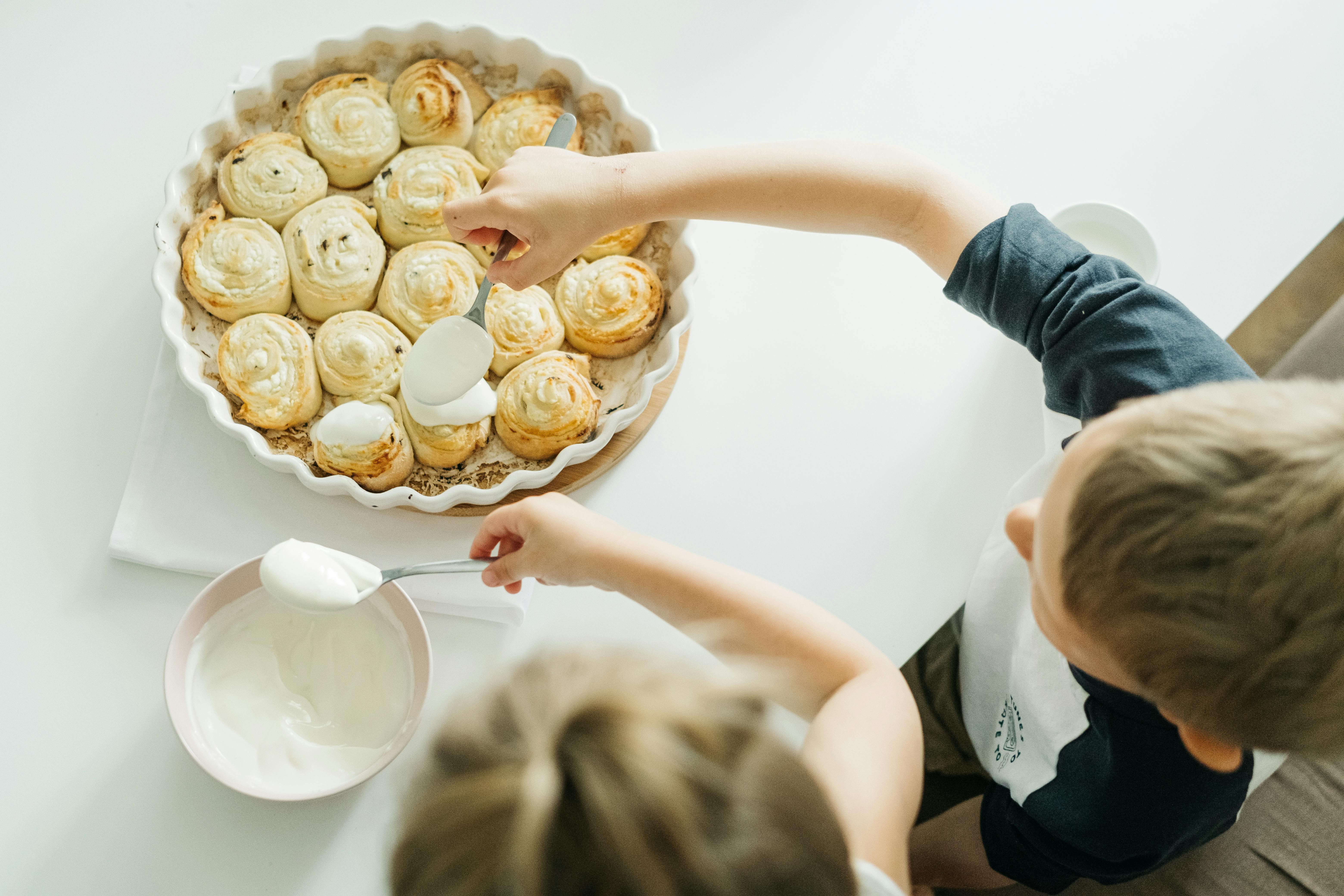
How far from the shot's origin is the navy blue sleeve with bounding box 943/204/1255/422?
69 centimetres

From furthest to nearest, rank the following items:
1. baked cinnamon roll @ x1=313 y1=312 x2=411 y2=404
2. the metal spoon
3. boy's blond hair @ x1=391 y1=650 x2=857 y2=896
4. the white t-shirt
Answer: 1. baked cinnamon roll @ x1=313 y1=312 x2=411 y2=404
2. the metal spoon
3. the white t-shirt
4. boy's blond hair @ x1=391 y1=650 x2=857 y2=896

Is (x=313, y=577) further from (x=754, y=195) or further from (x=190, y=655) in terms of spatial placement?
(x=754, y=195)

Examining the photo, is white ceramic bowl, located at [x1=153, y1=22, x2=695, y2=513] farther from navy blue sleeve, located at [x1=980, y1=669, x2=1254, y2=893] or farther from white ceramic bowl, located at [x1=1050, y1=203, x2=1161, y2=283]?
navy blue sleeve, located at [x1=980, y1=669, x2=1254, y2=893]

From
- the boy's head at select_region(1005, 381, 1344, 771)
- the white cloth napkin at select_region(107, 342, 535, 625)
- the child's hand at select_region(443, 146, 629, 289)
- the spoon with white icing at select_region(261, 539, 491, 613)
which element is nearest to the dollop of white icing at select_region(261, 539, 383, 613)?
the spoon with white icing at select_region(261, 539, 491, 613)

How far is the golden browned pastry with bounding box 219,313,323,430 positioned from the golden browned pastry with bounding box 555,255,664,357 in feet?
0.91

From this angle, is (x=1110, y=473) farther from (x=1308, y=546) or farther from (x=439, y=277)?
(x=439, y=277)

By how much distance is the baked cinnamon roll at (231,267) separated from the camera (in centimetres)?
84

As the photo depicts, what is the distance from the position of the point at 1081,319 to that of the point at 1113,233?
23 cm

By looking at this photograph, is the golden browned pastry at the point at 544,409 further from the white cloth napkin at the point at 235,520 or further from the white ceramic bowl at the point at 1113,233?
the white ceramic bowl at the point at 1113,233

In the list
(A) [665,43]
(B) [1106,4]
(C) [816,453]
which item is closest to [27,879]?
(C) [816,453]

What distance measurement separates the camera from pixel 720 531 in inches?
34.9

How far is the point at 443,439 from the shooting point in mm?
832

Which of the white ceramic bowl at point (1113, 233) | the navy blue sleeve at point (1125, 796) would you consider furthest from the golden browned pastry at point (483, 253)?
the navy blue sleeve at point (1125, 796)

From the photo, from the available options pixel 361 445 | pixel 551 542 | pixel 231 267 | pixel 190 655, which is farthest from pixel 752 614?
pixel 231 267
